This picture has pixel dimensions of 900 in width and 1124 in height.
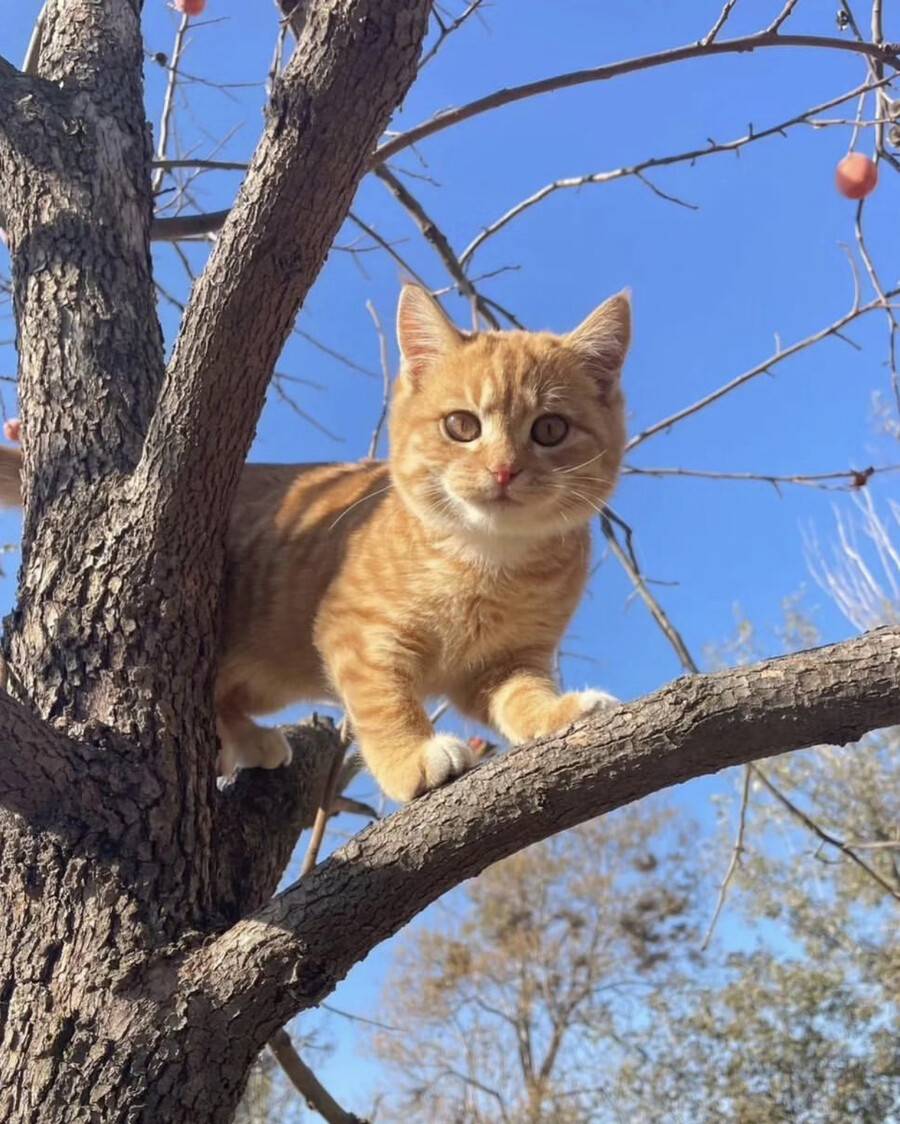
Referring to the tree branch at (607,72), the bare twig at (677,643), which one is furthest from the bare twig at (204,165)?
the bare twig at (677,643)

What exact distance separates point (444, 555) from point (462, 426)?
27 cm

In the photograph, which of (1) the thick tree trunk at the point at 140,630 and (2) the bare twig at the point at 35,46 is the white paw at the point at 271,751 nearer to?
(1) the thick tree trunk at the point at 140,630

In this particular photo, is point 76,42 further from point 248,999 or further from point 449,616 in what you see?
point 248,999

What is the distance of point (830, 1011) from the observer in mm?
8602

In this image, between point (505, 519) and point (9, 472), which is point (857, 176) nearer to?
point (505, 519)

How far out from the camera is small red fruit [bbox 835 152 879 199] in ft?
6.16

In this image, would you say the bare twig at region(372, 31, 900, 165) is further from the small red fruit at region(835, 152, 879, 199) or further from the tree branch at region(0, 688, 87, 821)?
the tree branch at region(0, 688, 87, 821)

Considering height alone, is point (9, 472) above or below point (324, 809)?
above

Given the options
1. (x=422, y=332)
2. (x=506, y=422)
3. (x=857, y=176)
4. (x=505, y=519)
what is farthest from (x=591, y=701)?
(x=857, y=176)

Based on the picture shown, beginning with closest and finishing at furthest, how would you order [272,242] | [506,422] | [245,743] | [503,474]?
[272,242] → [503,474] → [506,422] → [245,743]

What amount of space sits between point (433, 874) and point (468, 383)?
1.09 metres

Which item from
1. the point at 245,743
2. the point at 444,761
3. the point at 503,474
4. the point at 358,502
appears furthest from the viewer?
the point at 358,502

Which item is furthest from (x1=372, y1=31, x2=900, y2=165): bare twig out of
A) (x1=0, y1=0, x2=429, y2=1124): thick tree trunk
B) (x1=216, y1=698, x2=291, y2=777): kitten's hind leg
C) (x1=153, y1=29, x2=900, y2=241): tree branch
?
(x1=216, y1=698, x2=291, y2=777): kitten's hind leg

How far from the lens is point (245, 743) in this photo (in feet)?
6.40
